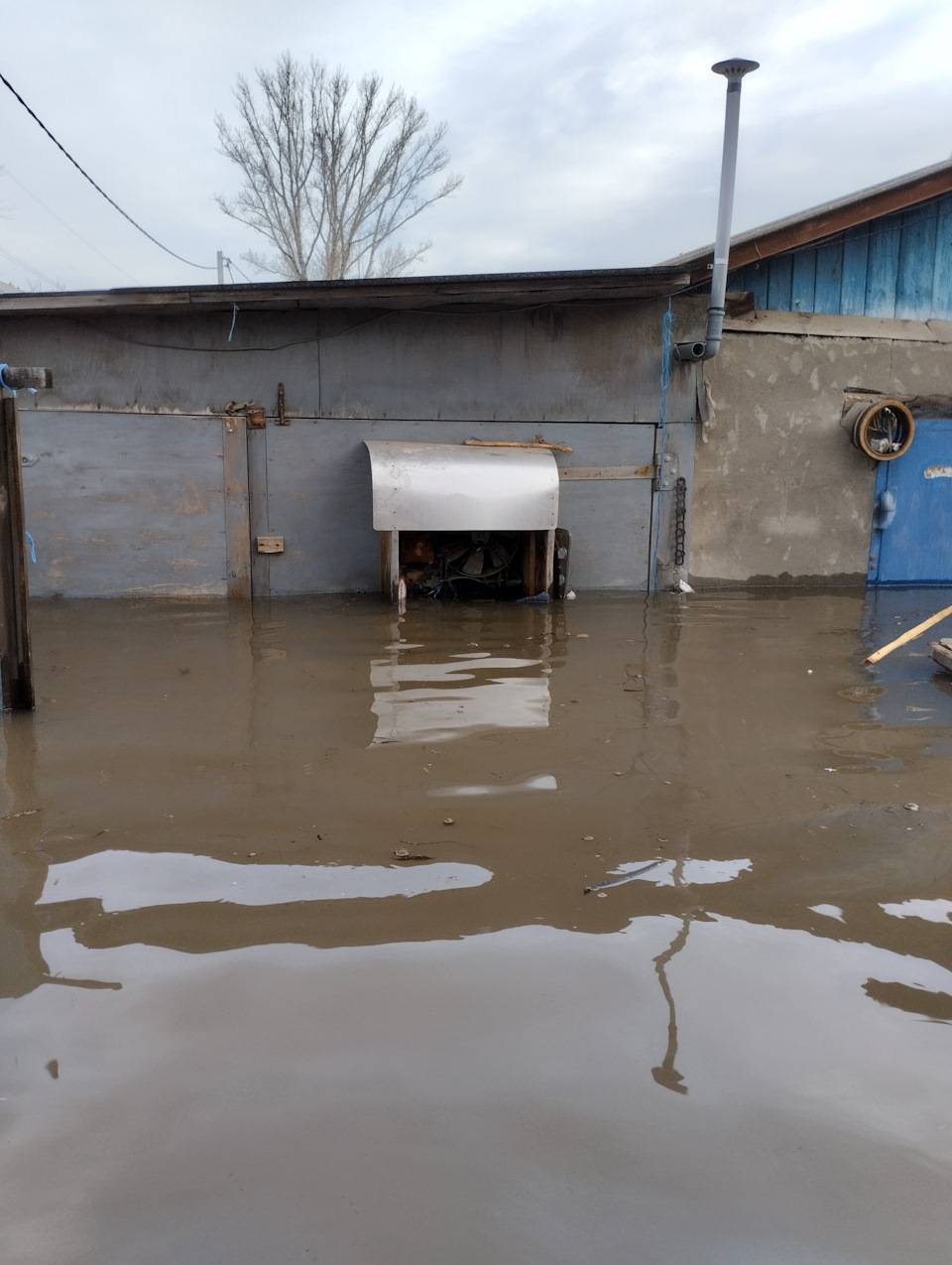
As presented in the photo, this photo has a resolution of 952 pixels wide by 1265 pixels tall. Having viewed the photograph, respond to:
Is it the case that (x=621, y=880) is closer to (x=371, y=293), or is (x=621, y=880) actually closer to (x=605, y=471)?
(x=371, y=293)

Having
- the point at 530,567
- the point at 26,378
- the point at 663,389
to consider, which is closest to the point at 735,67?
the point at 663,389

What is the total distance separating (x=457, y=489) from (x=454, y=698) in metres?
3.81

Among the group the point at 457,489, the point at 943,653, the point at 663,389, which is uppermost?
the point at 663,389

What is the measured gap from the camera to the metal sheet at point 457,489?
8922 mm

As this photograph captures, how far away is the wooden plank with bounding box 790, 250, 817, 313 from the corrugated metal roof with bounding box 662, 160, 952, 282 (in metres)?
0.33

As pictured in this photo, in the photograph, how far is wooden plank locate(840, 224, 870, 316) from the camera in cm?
1068

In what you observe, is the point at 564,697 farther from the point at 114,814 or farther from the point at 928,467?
the point at 928,467

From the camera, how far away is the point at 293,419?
973 centimetres

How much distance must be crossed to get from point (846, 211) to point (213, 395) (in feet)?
23.5

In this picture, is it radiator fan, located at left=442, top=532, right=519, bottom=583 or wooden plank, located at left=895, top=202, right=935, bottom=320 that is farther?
wooden plank, located at left=895, top=202, right=935, bottom=320

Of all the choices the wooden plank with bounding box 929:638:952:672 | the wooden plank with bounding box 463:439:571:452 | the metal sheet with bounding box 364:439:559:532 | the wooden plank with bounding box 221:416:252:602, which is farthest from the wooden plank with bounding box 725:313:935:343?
the wooden plank with bounding box 221:416:252:602

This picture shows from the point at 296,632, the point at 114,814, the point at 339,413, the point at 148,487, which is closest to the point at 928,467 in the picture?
the point at 339,413

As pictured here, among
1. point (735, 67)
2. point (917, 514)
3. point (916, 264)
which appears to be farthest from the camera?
point (917, 514)

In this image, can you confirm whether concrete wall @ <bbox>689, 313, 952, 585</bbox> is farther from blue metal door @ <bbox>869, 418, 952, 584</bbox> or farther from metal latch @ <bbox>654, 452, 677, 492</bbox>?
metal latch @ <bbox>654, 452, 677, 492</bbox>
